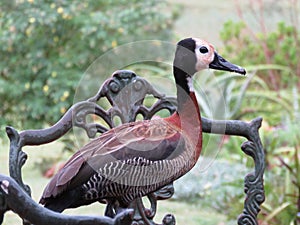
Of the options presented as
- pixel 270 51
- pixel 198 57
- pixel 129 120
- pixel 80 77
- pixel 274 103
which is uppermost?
pixel 198 57

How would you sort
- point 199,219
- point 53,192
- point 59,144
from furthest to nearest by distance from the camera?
point 59,144, point 199,219, point 53,192

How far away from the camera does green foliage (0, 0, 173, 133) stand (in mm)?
8023

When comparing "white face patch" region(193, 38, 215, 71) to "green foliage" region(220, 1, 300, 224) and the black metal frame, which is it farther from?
"green foliage" region(220, 1, 300, 224)

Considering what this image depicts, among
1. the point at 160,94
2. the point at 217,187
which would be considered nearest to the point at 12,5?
the point at 217,187

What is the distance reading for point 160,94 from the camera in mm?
3375

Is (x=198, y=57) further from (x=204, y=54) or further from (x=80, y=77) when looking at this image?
(x=80, y=77)

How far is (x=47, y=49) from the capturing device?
8273 millimetres

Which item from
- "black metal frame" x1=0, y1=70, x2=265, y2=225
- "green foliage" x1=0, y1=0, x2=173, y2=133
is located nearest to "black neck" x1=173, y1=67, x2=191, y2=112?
"black metal frame" x1=0, y1=70, x2=265, y2=225

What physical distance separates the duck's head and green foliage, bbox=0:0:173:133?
17.1 ft

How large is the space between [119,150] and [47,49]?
5.70m

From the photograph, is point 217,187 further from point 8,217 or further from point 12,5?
point 12,5

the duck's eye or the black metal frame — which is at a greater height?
the duck's eye

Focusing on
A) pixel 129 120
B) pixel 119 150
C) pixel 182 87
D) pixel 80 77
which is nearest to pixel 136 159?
pixel 119 150

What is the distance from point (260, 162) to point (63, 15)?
17.0 feet
